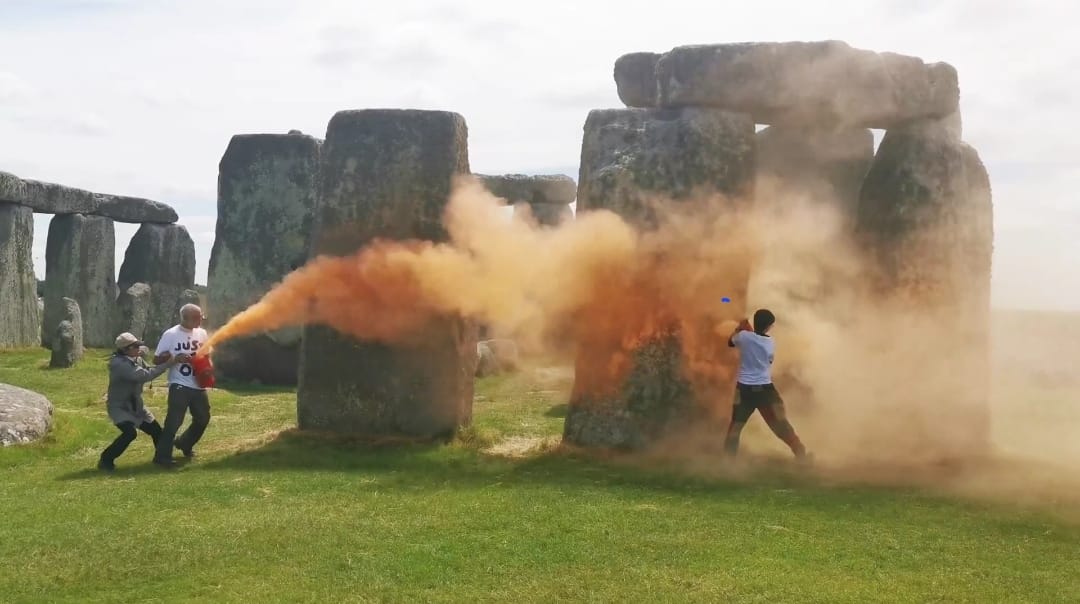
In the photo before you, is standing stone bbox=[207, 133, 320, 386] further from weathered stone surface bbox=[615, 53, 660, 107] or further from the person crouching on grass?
the person crouching on grass

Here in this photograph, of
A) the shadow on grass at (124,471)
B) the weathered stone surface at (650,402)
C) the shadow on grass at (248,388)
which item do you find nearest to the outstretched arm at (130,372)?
the shadow on grass at (124,471)

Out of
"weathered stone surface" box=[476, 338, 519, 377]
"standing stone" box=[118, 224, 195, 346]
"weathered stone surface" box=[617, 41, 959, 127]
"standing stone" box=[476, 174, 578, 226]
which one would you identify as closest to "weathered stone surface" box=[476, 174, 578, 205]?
"standing stone" box=[476, 174, 578, 226]

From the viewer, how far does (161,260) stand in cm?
3000

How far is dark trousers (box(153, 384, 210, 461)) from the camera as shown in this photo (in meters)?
11.0

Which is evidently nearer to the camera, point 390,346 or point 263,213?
point 390,346

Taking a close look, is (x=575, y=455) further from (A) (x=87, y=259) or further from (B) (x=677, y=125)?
(A) (x=87, y=259)

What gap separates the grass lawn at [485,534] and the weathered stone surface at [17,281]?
14.6 m

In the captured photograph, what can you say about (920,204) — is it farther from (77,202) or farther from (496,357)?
(77,202)

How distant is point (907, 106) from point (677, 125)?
2706mm

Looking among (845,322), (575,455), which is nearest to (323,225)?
(575,455)

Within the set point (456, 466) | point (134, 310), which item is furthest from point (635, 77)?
point (134, 310)

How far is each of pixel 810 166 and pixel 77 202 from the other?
20.2m

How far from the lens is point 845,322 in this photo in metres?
13.3

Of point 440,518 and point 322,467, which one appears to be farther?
point 322,467
